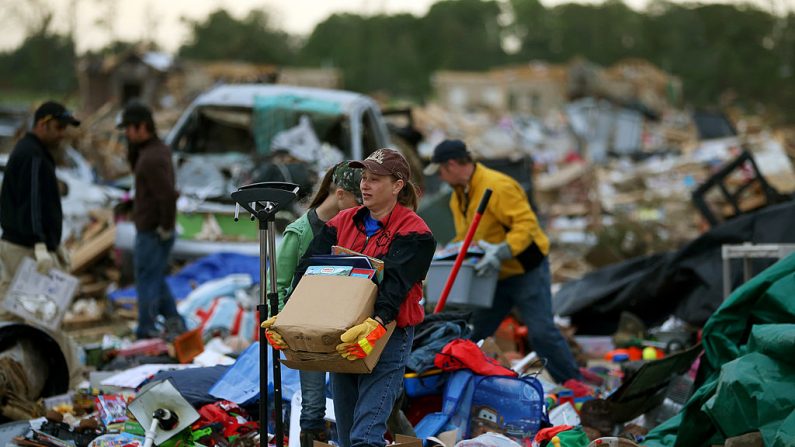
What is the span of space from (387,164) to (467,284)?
2337mm

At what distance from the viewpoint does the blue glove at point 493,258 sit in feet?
21.1

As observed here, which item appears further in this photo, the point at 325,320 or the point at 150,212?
the point at 150,212

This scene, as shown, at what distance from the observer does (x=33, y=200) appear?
22.7 feet

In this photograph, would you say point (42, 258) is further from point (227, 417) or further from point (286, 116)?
point (286, 116)

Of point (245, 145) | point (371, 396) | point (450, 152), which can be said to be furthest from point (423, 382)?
point (245, 145)

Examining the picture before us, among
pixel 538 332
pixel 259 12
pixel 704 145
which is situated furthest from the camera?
pixel 259 12

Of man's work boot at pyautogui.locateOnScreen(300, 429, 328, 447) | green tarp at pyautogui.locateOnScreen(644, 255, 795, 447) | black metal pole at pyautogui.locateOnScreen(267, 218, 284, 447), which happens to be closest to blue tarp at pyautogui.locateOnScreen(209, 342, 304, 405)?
man's work boot at pyautogui.locateOnScreen(300, 429, 328, 447)

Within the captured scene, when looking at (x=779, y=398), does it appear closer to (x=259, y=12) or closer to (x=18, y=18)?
(x=18, y=18)

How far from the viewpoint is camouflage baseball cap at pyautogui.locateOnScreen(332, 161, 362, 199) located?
4984 mm

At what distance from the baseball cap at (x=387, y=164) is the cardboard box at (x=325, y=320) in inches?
21.3

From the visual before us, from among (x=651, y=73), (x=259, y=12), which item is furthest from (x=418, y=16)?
(x=651, y=73)

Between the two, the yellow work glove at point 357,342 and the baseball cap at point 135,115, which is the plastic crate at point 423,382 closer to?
the yellow work glove at point 357,342

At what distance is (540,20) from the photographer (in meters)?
101

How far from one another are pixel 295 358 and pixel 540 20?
101 meters
